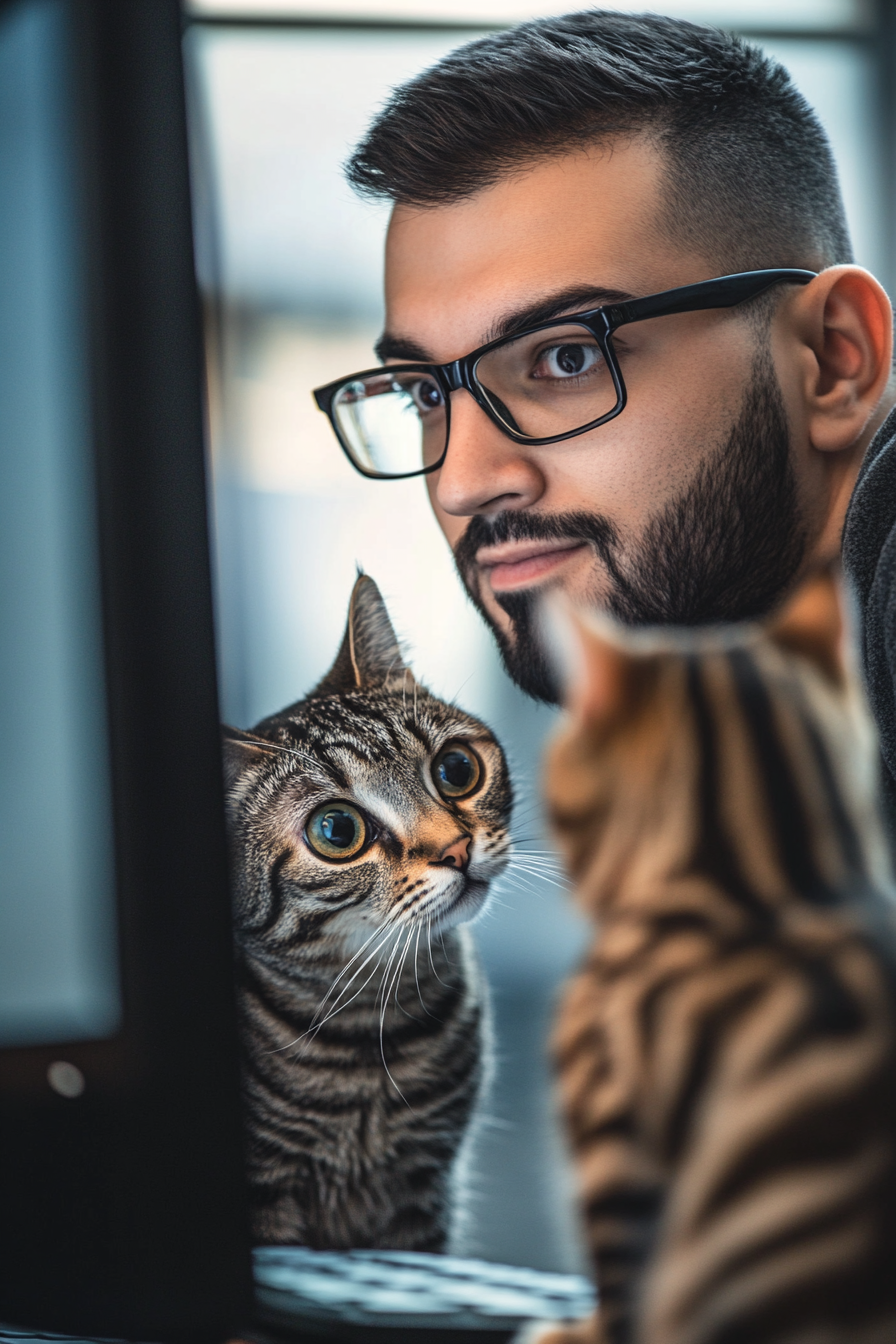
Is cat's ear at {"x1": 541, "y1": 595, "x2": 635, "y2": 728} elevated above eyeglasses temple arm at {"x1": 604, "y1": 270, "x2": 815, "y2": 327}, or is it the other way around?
eyeglasses temple arm at {"x1": 604, "y1": 270, "x2": 815, "y2": 327}

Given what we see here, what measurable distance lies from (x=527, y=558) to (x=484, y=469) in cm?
5

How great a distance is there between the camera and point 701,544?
19.7 inches

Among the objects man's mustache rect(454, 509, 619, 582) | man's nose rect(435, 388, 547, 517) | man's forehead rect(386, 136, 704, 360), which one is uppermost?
man's forehead rect(386, 136, 704, 360)

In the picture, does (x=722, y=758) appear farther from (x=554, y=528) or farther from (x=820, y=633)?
(x=554, y=528)

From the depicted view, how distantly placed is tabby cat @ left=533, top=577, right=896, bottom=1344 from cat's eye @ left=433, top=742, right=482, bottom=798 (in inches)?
9.4

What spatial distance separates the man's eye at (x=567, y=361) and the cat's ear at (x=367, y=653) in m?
0.14

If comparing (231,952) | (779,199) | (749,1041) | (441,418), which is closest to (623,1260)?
(749,1041)

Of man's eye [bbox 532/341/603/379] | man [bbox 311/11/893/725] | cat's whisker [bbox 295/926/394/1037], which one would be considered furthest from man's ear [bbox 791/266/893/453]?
cat's whisker [bbox 295/926/394/1037]

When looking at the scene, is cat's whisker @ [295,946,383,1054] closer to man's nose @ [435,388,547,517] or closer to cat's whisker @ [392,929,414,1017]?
cat's whisker @ [392,929,414,1017]

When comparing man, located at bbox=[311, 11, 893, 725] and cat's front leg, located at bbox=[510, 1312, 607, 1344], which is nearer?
cat's front leg, located at bbox=[510, 1312, 607, 1344]

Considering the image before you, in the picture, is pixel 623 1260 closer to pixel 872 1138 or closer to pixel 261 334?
pixel 872 1138

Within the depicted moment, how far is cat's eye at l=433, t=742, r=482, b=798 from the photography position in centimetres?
52

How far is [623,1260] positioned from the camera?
25 centimetres

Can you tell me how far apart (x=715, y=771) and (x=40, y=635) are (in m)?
0.46
